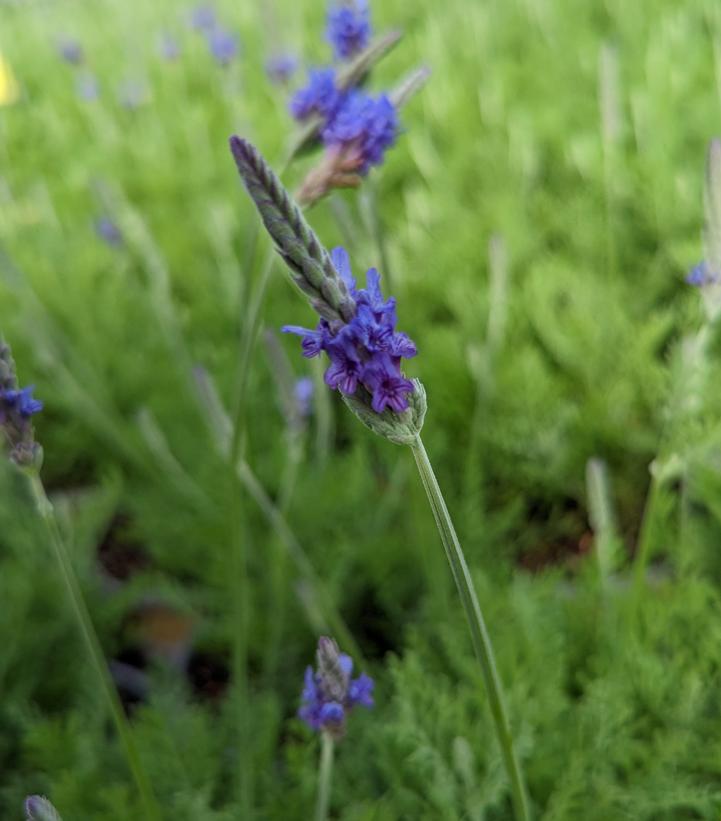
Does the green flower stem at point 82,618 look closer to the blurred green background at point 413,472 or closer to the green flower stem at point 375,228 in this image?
the blurred green background at point 413,472

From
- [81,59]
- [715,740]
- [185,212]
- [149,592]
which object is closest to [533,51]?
[185,212]

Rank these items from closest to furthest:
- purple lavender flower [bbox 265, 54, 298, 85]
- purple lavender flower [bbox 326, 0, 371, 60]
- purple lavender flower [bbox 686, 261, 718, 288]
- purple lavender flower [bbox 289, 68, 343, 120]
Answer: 1. purple lavender flower [bbox 686, 261, 718, 288]
2. purple lavender flower [bbox 289, 68, 343, 120]
3. purple lavender flower [bbox 326, 0, 371, 60]
4. purple lavender flower [bbox 265, 54, 298, 85]

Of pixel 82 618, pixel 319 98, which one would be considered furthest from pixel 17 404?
pixel 319 98

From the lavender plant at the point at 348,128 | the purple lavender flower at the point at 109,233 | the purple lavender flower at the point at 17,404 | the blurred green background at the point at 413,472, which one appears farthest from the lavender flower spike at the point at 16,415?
the purple lavender flower at the point at 109,233

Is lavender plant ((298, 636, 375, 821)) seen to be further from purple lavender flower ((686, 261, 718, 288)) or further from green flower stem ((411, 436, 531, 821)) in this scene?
purple lavender flower ((686, 261, 718, 288))

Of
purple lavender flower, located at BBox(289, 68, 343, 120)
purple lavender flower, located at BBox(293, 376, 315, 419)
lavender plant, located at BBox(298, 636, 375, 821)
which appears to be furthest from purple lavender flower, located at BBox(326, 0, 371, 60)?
lavender plant, located at BBox(298, 636, 375, 821)

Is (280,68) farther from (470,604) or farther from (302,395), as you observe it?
(470,604)
